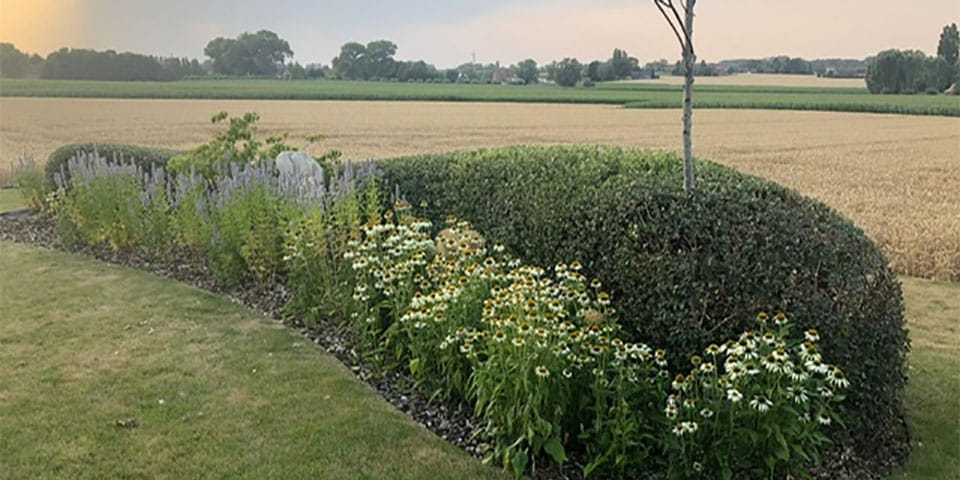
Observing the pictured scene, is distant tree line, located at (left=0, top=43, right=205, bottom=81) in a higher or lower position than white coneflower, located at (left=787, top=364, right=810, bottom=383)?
higher

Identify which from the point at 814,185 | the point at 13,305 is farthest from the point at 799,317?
the point at 814,185

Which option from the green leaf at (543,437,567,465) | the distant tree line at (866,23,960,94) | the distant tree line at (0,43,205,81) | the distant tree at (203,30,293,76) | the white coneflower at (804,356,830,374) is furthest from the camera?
the distant tree line at (866,23,960,94)

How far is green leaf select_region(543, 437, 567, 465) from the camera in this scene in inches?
136

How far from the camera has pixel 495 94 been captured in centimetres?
4922

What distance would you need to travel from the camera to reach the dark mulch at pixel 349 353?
3.78 metres

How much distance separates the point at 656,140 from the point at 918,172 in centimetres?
900

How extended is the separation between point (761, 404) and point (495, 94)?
47222mm

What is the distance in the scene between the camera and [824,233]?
4004 mm

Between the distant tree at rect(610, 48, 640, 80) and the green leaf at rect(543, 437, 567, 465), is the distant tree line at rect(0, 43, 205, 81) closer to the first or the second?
the green leaf at rect(543, 437, 567, 465)

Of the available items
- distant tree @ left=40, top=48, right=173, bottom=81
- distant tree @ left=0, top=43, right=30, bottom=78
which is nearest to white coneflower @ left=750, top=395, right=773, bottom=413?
distant tree @ left=0, top=43, right=30, bottom=78

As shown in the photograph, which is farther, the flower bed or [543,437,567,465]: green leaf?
[543,437,567,465]: green leaf

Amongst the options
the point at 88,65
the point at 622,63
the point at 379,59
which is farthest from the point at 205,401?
the point at 622,63

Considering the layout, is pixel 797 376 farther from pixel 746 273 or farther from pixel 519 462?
pixel 519 462

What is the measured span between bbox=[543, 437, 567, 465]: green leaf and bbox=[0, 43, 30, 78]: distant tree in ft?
48.9
